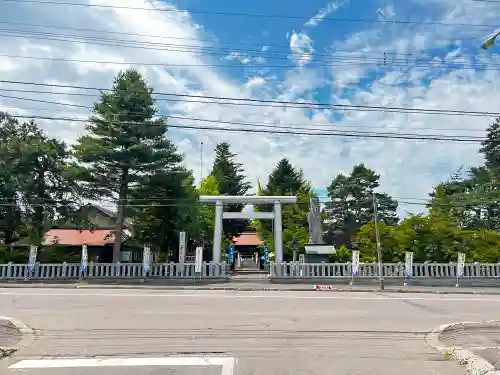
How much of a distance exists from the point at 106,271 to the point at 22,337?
45.4 feet

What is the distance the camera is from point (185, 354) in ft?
21.8

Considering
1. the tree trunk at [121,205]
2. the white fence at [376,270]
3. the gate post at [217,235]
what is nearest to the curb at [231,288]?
the white fence at [376,270]

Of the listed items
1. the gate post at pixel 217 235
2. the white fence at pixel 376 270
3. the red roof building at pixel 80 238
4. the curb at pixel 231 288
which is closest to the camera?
the curb at pixel 231 288

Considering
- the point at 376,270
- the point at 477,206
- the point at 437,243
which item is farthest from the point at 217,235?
the point at 477,206

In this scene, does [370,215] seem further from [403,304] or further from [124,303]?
[124,303]

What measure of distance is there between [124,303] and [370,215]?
4030cm

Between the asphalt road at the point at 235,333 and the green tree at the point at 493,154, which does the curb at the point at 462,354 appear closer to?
the asphalt road at the point at 235,333

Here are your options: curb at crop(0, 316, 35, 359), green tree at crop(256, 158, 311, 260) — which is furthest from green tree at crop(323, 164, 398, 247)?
curb at crop(0, 316, 35, 359)

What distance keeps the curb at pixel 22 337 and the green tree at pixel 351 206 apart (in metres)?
40.2

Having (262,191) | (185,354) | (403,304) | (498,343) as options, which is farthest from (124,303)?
(262,191)

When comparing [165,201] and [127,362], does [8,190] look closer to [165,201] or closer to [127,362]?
[165,201]

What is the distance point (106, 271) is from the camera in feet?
70.1

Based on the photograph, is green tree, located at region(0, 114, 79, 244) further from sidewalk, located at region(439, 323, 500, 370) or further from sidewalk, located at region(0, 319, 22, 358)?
sidewalk, located at region(439, 323, 500, 370)

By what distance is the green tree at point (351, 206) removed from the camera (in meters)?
48.4
